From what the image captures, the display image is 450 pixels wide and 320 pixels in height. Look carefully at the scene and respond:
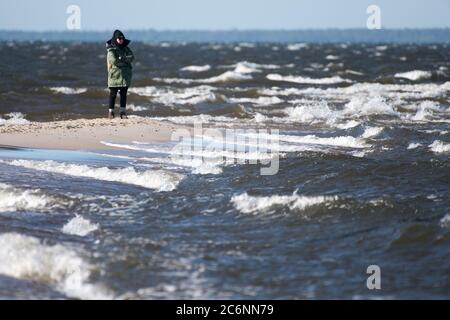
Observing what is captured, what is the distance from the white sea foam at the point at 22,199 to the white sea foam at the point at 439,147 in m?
7.80

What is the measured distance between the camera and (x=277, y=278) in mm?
7754

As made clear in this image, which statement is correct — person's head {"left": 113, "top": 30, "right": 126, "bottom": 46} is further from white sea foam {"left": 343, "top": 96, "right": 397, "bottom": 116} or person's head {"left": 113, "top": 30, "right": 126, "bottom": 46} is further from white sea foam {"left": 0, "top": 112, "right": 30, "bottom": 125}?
Result: white sea foam {"left": 343, "top": 96, "right": 397, "bottom": 116}

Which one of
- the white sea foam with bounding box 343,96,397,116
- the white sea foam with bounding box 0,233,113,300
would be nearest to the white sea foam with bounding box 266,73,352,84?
the white sea foam with bounding box 343,96,397,116

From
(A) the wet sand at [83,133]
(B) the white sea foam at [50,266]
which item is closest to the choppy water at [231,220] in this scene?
(B) the white sea foam at [50,266]

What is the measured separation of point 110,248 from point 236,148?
7798mm

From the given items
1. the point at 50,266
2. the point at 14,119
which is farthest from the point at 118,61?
the point at 50,266

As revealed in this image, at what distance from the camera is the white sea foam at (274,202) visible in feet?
34.1

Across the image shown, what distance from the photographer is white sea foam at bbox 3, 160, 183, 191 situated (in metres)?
12.2

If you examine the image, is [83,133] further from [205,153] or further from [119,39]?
[205,153]

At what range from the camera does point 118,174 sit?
1257 cm

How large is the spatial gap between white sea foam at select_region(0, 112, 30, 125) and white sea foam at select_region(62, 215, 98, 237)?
12.5 meters

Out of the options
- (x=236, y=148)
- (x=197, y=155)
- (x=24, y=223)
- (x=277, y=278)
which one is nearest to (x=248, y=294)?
(x=277, y=278)

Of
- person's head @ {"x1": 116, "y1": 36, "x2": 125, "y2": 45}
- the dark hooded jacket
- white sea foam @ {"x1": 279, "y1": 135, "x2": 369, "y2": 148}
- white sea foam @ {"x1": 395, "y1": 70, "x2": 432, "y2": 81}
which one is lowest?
white sea foam @ {"x1": 395, "y1": 70, "x2": 432, "y2": 81}
